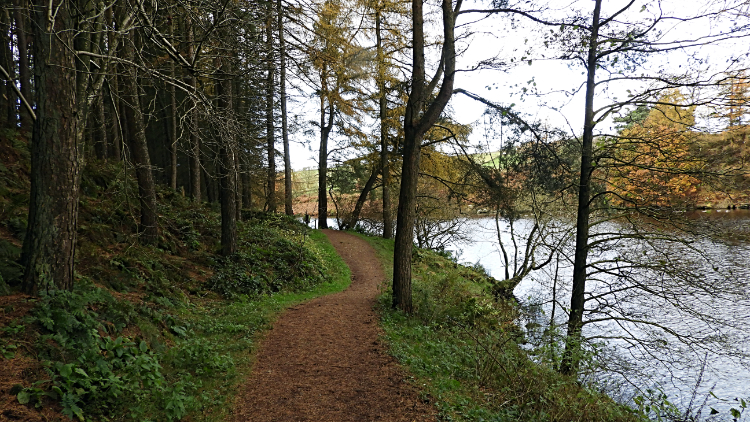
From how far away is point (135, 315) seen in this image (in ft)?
17.9

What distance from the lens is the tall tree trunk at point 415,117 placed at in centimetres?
759

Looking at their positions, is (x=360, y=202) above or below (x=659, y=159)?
below

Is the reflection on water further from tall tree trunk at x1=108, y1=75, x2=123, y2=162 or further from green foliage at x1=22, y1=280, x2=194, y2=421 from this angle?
tall tree trunk at x1=108, y1=75, x2=123, y2=162

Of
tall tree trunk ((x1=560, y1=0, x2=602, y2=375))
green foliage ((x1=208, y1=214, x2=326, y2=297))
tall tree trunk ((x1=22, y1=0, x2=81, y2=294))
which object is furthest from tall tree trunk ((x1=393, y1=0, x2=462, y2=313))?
tall tree trunk ((x1=22, y1=0, x2=81, y2=294))

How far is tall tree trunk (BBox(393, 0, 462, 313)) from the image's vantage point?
759cm

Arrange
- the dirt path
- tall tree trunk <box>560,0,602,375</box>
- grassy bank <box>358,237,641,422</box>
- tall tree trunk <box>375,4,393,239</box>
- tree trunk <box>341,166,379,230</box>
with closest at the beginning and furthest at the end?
the dirt path
grassy bank <box>358,237,641,422</box>
tall tree trunk <box>560,0,602,375</box>
tall tree trunk <box>375,4,393,239</box>
tree trunk <box>341,166,379,230</box>

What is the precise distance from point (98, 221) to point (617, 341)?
14.4 metres

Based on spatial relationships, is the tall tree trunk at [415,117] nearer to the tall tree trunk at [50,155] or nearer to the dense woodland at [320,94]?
the dense woodland at [320,94]

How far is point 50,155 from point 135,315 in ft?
7.72

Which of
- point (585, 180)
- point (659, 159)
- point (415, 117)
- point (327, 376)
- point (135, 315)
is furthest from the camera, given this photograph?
point (585, 180)

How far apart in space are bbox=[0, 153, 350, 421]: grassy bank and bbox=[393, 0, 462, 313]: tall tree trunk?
285 centimetres

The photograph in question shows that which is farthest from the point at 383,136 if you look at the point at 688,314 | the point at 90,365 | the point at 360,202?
the point at 90,365

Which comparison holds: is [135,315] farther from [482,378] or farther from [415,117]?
[415,117]

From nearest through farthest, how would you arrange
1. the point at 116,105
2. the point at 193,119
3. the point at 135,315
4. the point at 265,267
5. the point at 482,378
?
the point at 135,315, the point at 482,378, the point at 116,105, the point at 193,119, the point at 265,267
